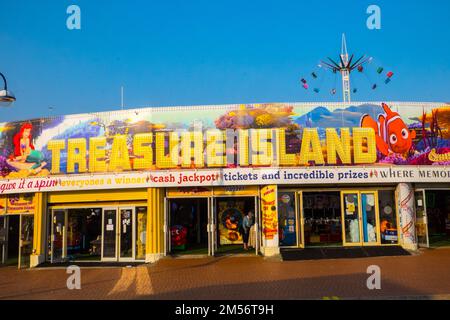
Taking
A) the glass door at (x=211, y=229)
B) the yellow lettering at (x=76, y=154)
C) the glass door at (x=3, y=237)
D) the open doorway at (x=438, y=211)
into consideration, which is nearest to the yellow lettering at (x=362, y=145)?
the open doorway at (x=438, y=211)

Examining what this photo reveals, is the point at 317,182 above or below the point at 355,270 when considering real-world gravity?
above

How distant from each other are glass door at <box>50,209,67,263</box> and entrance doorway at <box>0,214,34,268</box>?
928mm

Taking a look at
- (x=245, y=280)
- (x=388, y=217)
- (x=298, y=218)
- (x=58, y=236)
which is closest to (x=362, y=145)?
(x=388, y=217)

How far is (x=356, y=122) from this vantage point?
60.6ft

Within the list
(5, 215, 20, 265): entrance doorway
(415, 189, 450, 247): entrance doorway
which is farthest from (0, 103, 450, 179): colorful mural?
(5, 215, 20, 265): entrance doorway

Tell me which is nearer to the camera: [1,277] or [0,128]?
[1,277]

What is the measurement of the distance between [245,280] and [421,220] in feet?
29.3

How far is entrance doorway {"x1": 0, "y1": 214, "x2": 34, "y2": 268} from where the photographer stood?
18877 millimetres

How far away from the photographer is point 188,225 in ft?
66.7

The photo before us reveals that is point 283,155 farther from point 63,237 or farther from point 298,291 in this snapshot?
point 63,237
